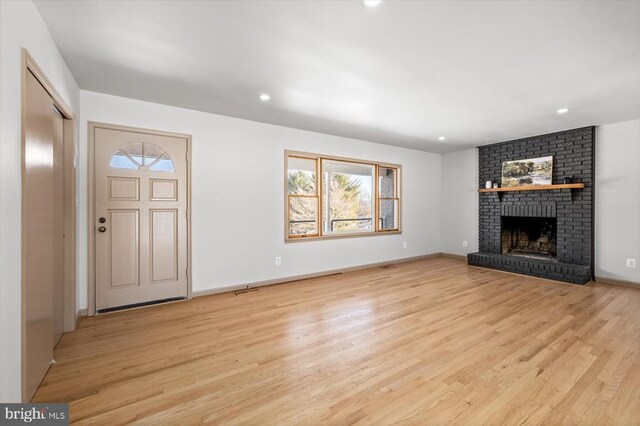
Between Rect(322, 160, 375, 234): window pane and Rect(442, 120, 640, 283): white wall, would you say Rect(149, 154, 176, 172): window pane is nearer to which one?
Rect(322, 160, 375, 234): window pane

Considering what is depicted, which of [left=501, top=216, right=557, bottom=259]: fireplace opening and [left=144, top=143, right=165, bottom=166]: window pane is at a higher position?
[left=144, top=143, right=165, bottom=166]: window pane

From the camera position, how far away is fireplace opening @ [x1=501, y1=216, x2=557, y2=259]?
17.6 ft

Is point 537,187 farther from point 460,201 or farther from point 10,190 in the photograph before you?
point 10,190

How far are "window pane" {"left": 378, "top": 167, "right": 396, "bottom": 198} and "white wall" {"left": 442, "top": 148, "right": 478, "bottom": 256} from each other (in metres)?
1.52

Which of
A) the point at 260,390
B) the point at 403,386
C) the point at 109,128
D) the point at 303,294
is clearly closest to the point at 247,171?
the point at 109,128

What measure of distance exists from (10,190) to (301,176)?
15.0 ft

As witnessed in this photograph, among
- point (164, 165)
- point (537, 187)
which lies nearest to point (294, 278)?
point (164, 165)

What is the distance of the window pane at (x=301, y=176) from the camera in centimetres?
555

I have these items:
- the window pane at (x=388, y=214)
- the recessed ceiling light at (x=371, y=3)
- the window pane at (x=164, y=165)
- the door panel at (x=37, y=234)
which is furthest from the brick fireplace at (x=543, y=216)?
the door panel at (x=37, y=234)

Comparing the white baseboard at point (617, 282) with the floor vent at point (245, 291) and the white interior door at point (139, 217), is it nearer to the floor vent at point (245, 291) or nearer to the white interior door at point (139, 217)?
the floor vent at point (245, 291)

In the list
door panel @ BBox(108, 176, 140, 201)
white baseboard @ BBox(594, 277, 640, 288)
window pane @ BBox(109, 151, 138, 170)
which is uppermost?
window pane @ BBox(109, 151, 138, 170)

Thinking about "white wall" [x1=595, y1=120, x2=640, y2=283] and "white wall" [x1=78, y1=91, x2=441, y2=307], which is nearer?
"white wall" [x1=78, y1=91, x2=441, y2=307]

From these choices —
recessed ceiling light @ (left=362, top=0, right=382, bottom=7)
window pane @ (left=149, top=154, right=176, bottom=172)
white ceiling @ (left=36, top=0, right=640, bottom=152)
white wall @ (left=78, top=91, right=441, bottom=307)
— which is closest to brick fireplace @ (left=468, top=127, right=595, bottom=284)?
white ceiling @ (left=36, top=0, right=640, bottom=152)

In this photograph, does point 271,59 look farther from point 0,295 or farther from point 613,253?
point 613,253
